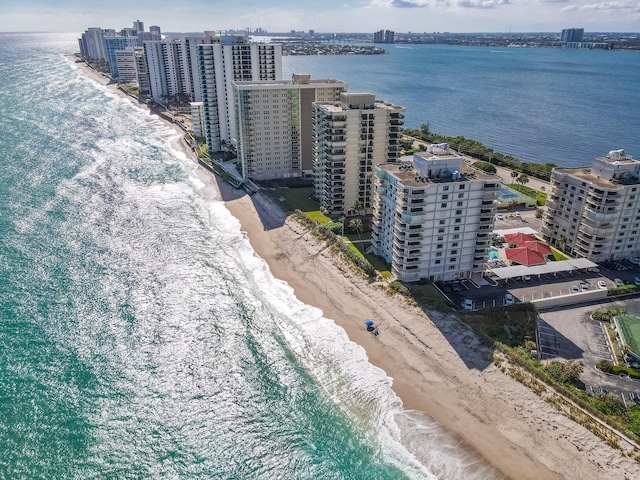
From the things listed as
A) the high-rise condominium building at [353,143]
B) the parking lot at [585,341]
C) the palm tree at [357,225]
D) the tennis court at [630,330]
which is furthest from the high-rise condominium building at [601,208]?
the palm tree at [357,225]

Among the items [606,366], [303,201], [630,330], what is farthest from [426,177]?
[303,201]

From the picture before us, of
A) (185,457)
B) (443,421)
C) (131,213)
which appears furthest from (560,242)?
(131,213)

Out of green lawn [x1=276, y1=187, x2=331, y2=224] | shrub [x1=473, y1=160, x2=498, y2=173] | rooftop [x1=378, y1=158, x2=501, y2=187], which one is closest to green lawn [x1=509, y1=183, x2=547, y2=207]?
shrub [x1=473, y1=160, x2=498, y2=173]

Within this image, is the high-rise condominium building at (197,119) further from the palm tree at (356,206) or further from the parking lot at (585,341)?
the parking lot at (585,341)

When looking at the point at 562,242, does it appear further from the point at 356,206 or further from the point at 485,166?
the point at 485,166

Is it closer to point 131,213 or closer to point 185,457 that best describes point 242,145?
point 131,213

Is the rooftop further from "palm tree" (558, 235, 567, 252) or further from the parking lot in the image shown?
"palm tree" (558, 235, 567, 252)

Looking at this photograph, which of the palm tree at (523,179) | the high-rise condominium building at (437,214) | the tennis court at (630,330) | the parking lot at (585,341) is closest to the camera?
the parking lot at (585,341)

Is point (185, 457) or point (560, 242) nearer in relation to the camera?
point (185, 457)
